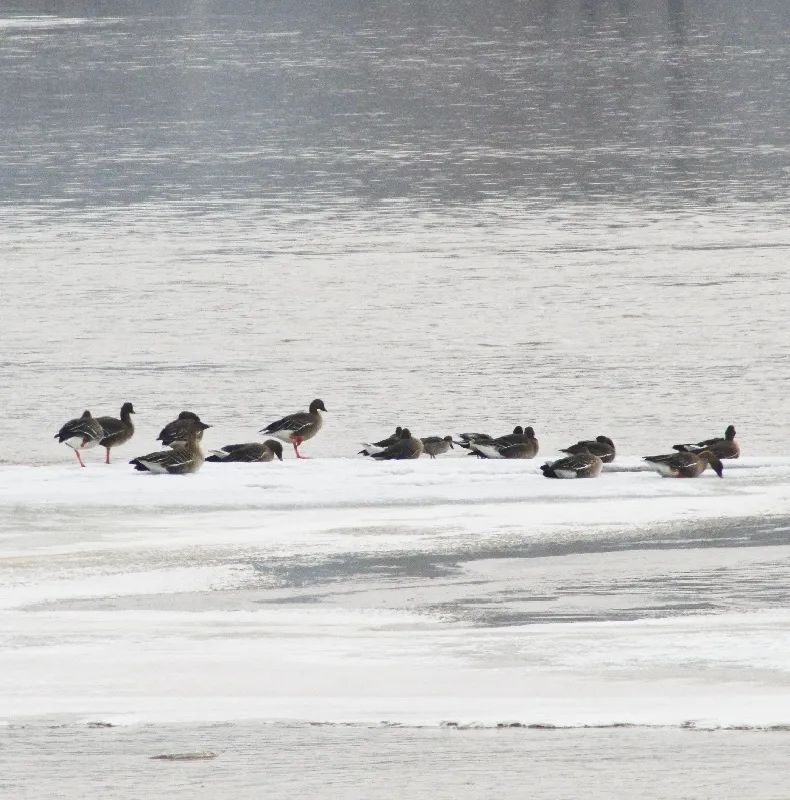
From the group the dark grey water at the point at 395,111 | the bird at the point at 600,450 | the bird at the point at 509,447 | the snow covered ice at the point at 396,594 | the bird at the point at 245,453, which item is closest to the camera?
the snow covered ice at the point at 396,594

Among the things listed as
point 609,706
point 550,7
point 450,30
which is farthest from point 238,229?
point 550,7

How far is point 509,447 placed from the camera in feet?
37.9

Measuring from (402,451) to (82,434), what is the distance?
1904 millimetres

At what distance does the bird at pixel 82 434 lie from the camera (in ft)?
38.2

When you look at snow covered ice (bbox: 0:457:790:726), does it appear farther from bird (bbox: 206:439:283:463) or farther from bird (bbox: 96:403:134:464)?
bird (bbox: 96:403:134:464)

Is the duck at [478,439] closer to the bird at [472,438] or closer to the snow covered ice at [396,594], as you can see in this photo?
the bird at [472,438]

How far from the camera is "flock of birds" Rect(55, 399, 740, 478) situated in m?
10.5

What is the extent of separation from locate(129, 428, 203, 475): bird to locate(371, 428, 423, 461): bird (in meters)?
1.27

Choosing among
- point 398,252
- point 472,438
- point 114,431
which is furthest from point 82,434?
point 398,252

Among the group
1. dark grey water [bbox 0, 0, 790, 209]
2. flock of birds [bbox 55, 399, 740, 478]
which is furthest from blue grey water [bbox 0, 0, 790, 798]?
flock of birds [bbox 55, 399, 740, 478]

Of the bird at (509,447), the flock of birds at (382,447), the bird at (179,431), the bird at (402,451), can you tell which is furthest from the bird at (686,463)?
the bird at (179,431)

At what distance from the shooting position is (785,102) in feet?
140

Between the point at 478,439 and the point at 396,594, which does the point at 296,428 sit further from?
the point at 396,594

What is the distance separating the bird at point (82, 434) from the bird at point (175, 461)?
0.96 meters
